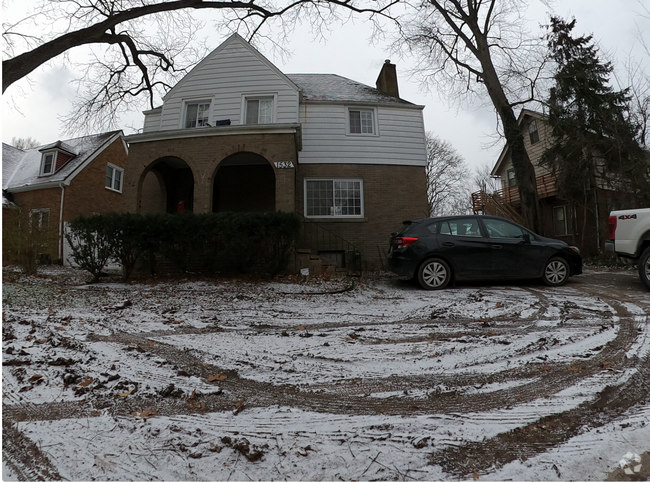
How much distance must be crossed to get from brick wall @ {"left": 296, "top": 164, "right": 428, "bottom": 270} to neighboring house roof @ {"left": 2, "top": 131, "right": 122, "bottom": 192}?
14.0 m

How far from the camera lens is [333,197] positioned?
524 inches

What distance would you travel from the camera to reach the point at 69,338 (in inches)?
143

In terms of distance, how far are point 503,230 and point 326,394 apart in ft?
21.1

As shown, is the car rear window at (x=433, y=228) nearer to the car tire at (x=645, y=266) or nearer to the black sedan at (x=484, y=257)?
the black sedan at (x=484, y=257)

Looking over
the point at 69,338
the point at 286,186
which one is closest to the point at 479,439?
the point at 69,338

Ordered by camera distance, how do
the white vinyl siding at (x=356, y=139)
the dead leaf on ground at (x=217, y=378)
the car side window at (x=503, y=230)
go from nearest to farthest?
the dead leaf on ground at (x=217, y=378) < the car side window at (x=503, y=230) < the white vinyl siding at (x=356, y=139)

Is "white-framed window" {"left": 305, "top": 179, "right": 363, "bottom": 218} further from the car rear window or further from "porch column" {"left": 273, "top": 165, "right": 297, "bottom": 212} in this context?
the car rear window

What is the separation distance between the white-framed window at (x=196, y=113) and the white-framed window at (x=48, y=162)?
36.6 ft

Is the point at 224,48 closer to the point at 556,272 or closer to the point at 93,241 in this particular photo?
the point at 93,241

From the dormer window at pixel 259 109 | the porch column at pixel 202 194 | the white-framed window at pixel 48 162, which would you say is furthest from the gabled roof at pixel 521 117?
the white-framed window at pixel 48 162

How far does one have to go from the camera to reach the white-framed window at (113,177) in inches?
799

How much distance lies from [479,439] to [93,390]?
2.71 m

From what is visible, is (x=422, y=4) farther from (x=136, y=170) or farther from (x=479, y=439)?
(x=479, y=439)

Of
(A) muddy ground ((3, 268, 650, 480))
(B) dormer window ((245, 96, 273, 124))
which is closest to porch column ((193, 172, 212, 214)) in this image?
(B) dormer window ((245, 96, 273, 124))
